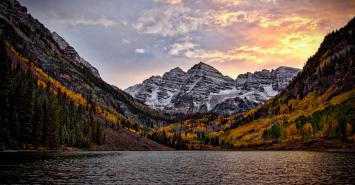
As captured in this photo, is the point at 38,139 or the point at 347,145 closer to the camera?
the point at 38,139

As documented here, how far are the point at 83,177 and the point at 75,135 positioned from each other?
468 feet

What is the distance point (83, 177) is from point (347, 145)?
18076 centimetres

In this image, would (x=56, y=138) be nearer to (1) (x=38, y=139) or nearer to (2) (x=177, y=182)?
(1) (x=38, y=139)

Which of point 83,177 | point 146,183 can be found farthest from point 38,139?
point 146,183

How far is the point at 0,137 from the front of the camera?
12131 cm

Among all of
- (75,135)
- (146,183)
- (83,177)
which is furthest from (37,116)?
(146,183)

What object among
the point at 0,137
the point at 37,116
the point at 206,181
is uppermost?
the point at 37,116

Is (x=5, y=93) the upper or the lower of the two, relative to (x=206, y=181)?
upper

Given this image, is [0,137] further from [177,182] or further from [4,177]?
[177,182]

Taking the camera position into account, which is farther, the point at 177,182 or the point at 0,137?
the point at 0,137

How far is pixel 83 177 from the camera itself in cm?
5712

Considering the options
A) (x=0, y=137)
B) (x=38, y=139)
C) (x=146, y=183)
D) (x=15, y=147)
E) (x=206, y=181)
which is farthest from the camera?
(x=38, y=139)

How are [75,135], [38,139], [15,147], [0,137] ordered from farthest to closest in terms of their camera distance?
[75,135], [38,139], [15,147], [0,137]

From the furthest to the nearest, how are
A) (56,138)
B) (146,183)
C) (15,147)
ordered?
(56,138), (15,147), (146,183)
